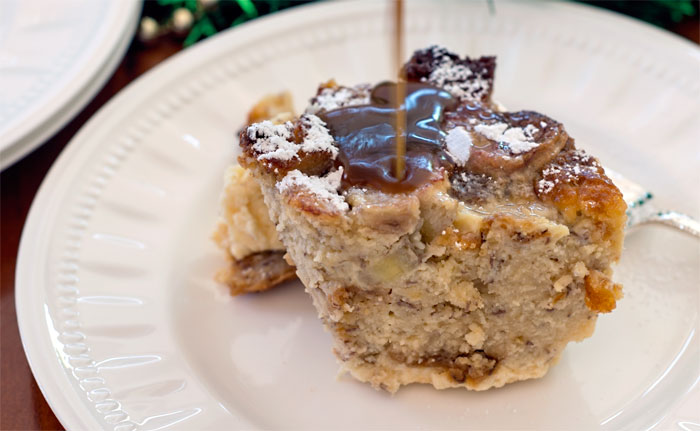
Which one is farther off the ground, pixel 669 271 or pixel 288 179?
pixel 288 179

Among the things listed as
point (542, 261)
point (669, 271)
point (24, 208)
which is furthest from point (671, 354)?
point (24, 208)

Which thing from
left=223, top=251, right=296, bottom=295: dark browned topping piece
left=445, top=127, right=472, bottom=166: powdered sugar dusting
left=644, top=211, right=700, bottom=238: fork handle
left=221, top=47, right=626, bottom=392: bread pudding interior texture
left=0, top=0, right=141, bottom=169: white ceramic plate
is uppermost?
left=445, top=127, right=472, bottom=166: powdered sugar dusting

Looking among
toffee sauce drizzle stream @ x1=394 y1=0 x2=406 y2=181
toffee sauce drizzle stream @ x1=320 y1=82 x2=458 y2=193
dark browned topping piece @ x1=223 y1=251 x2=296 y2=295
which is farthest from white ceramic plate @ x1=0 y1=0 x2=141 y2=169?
toffee sauce drizzle stream @ x1=394 y1=0 x2=406 y2=181

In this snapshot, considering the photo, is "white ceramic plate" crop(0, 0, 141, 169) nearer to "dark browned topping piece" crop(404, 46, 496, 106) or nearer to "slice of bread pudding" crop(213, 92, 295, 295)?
"slice of bread pudding" crop(213, 92, 295, 295)

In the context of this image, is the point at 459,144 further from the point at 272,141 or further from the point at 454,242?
the point at 272,141

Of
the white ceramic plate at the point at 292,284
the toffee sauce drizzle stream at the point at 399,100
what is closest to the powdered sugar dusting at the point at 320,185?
the toffee sauce drizzle stream at the point at 399,100

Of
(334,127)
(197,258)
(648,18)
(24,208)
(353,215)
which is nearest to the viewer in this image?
(353,215)

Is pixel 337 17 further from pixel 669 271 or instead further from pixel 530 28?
pixel 669 271
